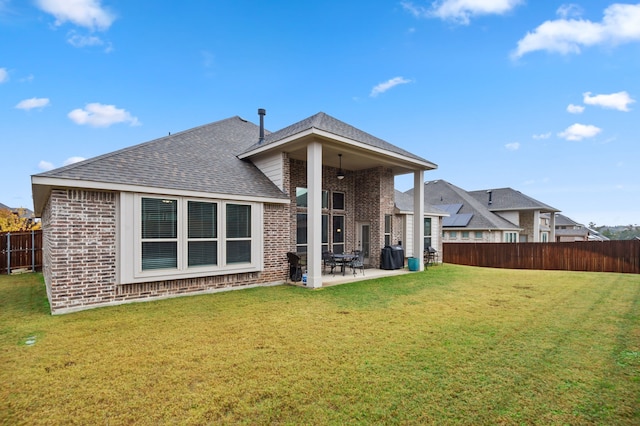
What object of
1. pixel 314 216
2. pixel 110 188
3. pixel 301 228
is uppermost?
pixel 110 188

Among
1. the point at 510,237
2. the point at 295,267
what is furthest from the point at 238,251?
the point at 510,237

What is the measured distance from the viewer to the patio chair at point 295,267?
29.7ft

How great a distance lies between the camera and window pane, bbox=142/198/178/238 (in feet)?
22.0

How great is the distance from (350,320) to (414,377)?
2.23 m

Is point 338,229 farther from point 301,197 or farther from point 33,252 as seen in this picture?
point 33,252

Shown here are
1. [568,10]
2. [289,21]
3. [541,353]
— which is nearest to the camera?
[541,353]

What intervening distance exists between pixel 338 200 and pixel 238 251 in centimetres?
538

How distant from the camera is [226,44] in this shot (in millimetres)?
12828

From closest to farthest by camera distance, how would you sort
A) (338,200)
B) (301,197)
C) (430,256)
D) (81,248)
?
1. (81,248)
2. (301,197)
3. (338,200)
4. (430,256)

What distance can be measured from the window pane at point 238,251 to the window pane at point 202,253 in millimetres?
392

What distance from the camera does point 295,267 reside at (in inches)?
358

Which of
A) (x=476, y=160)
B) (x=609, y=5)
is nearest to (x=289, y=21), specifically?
(x=609, y=5)

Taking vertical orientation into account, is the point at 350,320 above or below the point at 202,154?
below

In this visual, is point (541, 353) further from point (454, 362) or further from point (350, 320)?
point (350, 320)
